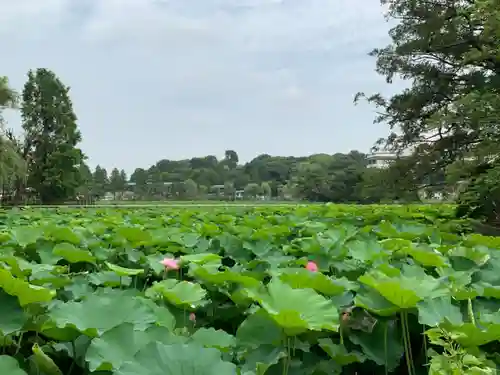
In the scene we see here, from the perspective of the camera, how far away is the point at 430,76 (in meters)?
12.8

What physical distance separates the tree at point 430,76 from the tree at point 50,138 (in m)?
22.4

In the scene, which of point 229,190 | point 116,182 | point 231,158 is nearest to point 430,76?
point 229,190

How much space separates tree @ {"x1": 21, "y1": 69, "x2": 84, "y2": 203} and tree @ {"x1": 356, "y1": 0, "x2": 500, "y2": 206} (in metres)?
22.4

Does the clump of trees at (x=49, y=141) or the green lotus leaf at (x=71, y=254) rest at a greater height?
the clump of trees at (x=49, y=141)

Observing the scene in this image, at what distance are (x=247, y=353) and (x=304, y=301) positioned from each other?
0.14 meters

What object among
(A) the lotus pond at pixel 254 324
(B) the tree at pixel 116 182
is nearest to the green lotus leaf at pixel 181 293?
(A) the lotus pond at pixel 254 324

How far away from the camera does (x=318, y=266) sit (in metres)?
1.58

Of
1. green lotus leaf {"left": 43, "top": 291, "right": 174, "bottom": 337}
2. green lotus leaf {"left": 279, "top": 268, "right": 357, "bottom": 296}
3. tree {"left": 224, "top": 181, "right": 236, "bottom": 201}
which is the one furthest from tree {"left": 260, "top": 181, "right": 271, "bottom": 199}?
green lotus leaf {"left": 43, "top": 291, "right": 174, "bottom": 337}

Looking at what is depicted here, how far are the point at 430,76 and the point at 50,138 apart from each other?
84.6ft

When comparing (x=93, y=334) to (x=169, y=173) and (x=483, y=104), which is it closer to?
(x=483, y=104)

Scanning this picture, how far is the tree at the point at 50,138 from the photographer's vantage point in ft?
102

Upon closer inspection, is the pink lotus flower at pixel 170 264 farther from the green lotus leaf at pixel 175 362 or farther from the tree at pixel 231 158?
the tree at pixel 231 158

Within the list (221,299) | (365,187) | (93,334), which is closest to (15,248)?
(221,299)

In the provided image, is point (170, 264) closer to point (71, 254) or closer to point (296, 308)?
point (71, 254)
